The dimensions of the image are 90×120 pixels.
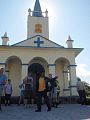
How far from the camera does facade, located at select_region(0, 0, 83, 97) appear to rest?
62.5ft

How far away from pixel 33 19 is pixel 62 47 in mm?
7544

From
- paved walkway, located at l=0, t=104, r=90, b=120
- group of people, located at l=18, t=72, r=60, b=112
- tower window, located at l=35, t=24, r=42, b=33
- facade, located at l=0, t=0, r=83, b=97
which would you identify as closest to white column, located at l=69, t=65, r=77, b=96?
facade, located at l=0, t=0, r=83, b=97

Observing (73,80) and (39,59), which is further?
(39,59)

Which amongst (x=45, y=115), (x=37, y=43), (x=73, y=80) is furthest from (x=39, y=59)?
(x=45, y=115)

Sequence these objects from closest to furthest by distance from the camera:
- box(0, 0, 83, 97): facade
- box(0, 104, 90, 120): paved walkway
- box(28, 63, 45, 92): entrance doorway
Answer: box(0, 104, 90, 120): paved walkway
box(0, 0, 83, 97): facade
box(28, 63, 45, 92): entrance doorway

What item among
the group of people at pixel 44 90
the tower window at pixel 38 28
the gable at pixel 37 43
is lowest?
the group of people at pixel 44 90

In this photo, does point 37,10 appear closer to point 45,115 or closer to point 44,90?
point 44,90

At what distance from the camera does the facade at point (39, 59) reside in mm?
19047

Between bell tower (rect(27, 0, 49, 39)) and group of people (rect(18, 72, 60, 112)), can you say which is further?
bell tower (rect(27, 0, 49, 39))

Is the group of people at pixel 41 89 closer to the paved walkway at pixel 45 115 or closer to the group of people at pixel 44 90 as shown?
the group of people at pixel 44 90

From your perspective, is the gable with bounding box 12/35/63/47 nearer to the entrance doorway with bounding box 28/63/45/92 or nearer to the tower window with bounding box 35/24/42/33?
the entrance doorway with bounding box 28/63/45/92

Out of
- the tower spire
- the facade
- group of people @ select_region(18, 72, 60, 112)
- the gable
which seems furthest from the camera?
the tower spire

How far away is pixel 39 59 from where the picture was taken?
20.9 m

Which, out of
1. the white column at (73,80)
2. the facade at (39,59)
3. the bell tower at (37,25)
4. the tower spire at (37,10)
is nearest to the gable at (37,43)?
the facade at (39,59)
